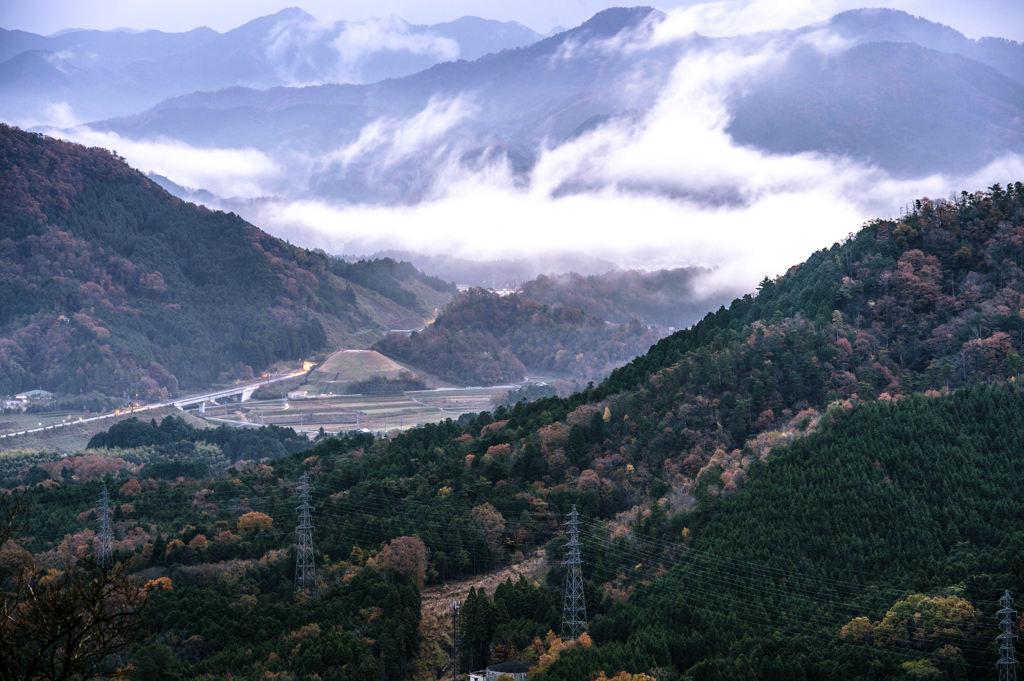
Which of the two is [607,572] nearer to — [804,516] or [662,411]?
[804,516]

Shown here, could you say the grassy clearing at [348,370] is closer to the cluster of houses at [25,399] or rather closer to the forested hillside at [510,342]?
the forested hillside at [510,342]

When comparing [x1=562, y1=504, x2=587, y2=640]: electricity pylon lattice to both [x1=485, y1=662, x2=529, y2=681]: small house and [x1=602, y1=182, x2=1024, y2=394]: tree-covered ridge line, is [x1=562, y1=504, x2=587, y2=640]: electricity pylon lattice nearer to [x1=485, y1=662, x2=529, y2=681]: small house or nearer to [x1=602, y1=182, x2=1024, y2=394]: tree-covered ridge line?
[x1=485, y1=662, x2=529, y2=681]: small house

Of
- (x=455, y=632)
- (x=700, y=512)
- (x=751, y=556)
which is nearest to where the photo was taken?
(x=751, y=556)

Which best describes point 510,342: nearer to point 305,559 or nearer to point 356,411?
point 356,411

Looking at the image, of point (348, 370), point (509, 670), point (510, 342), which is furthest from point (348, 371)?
point (509, 670)

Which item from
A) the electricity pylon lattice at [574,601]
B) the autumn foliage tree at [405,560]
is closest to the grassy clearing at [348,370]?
the autumn foliage tree at [405,560]

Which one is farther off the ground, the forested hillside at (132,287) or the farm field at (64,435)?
the forested hillside at (132,287)

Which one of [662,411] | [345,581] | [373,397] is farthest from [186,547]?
[373,397]
